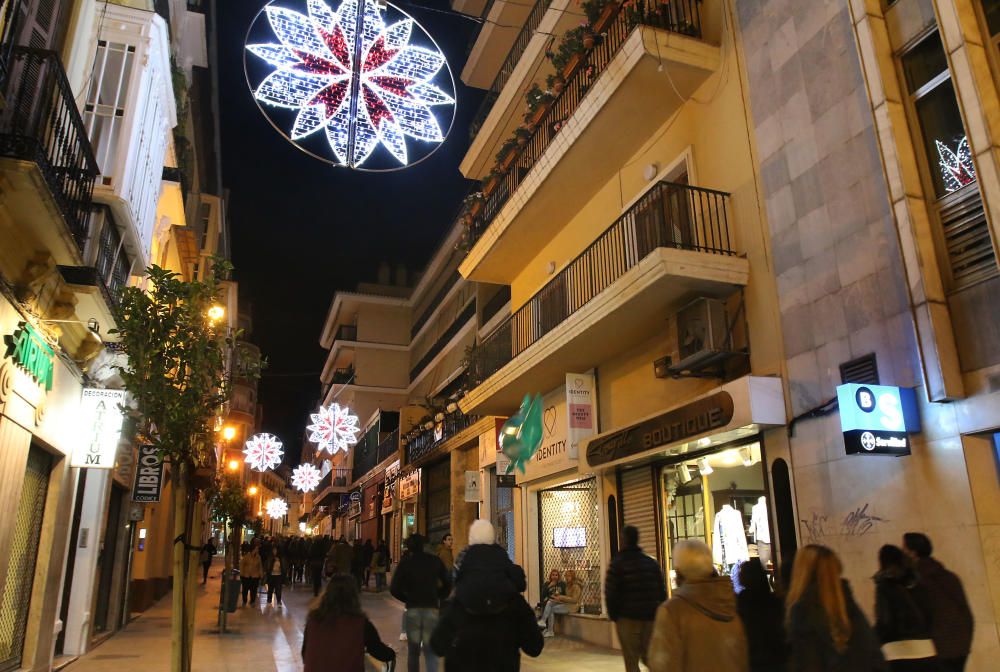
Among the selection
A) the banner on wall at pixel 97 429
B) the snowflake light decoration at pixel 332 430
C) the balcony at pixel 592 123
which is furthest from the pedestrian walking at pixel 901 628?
the snowflake light decoration at pixel 332 430

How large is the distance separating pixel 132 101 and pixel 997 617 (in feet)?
38.4

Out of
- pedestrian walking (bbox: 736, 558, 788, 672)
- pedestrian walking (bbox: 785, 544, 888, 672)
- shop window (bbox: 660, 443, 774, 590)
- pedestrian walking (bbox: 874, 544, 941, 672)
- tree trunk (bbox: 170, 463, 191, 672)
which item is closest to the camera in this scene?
pedestrian walking (bbox: 785, 544, 888, 672)

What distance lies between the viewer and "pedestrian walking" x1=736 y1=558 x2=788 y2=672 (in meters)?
4.40

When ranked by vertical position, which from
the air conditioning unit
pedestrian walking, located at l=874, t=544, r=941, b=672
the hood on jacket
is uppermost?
the air conditioning unit

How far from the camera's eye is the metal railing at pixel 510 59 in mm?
17000

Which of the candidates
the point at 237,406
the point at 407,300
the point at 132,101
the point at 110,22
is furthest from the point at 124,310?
the point at 237,406

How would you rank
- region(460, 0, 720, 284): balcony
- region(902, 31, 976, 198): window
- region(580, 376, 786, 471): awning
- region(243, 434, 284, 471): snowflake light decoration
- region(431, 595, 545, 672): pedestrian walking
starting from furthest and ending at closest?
region(243, 434, 284, 471): snowflake light decoration, region(460, 0, 720, 284): balcony, region(580, 376, 786, 471): awning, region(902, 31, 976, 198): window, region(431, 595, 545, 672): pedestrian walking

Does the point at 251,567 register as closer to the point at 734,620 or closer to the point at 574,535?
the point at 574,535

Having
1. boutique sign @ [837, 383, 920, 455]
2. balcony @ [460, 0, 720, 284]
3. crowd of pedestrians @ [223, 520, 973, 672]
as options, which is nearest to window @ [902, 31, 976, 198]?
boutique sign @ [837, 383, 920, 455]

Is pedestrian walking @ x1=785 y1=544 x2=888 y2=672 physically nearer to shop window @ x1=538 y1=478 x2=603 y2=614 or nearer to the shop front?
the shop front

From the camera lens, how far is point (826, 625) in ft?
11.8

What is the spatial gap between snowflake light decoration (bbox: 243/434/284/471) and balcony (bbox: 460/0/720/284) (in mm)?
11186

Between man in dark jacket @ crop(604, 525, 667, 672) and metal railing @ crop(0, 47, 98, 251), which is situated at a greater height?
metal railing @ crop(0, 47, 98, 251)

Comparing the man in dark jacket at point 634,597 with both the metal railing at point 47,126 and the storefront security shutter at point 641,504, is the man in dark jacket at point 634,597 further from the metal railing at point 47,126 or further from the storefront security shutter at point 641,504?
the metal railing at point 47,126
